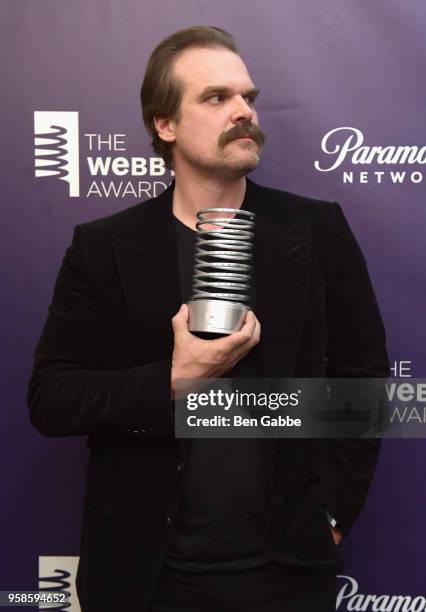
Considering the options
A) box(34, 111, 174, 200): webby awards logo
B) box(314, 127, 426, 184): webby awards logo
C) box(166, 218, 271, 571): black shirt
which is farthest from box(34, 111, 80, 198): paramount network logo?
box(166, 218, 271, 571): black shirt

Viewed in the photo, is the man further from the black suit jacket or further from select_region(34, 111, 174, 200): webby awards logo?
select_region(34, 111, 174, 200): webby awards logo

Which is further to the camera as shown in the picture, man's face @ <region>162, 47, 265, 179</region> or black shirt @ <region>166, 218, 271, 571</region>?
man's face @ <region>162, 47, 265, 179</region>

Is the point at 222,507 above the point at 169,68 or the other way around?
the other way around

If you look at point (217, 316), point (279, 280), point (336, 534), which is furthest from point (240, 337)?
point (336, 534)

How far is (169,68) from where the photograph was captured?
187cm

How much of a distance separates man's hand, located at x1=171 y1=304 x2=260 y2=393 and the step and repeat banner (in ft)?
3.37

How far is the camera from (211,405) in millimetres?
1589

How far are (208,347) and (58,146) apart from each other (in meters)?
1.22

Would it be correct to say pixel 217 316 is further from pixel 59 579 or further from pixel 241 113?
pixel 59 579

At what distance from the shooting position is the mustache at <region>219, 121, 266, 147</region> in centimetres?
172

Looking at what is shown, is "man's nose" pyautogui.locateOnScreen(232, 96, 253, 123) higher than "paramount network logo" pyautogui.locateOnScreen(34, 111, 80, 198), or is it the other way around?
"paramount network logo" pyautogui.locateOnScreen(34, 111, 80, 198)

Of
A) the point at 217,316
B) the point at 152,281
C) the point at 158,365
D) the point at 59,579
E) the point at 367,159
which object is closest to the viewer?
the point at 217,316

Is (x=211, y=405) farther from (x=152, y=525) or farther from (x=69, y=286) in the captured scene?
(x=69, y=286)

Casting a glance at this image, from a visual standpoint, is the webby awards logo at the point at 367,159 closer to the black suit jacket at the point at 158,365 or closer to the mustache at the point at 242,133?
the black suit jacket at the point at 158,365
